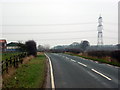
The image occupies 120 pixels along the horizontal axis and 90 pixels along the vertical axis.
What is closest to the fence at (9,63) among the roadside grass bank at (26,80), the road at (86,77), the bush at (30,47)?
the roadside grass bank at (26,80)

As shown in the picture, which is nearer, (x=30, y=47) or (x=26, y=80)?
(x=26, y=80)

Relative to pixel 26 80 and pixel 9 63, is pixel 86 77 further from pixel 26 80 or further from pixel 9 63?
pixel 9 63

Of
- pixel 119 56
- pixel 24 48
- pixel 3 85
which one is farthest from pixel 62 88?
pixel 24 48

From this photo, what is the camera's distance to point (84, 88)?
8.20 meters

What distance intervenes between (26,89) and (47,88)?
0.94m

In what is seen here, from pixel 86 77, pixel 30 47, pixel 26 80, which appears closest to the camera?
pixel 26 80

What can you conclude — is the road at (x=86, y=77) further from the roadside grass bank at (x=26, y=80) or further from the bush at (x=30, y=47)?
the bush at (x=30, y=47)

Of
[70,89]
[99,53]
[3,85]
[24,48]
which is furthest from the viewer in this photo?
[24,48]

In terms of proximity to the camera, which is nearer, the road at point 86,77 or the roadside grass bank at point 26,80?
the road at point 86,77

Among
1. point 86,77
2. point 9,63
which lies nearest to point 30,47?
point 9,63

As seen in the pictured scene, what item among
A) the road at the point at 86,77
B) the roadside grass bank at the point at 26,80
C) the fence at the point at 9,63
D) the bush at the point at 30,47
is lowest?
the roadside grass bank at the point at 26,80

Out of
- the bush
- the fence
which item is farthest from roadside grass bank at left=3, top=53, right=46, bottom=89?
the bush

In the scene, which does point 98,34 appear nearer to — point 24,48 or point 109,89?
point 24,48

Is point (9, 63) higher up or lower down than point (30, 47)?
lower down
